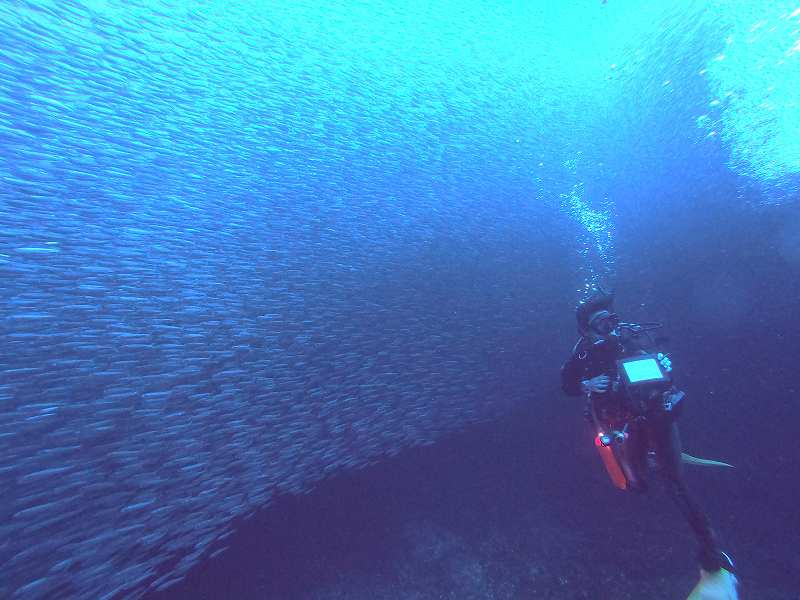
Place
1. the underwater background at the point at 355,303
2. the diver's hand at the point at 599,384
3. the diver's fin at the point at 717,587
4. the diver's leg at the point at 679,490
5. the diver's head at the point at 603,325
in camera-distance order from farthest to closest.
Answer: the underwater background at the point at 355,303 → the diver's head at the point at 603,325 → the diver's hand at the point at 599,384 → the diver's leg at the point at 679,490 → the diver's fin at the point at 717,587

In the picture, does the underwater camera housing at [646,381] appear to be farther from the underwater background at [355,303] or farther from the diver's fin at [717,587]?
the underwater background at [355,303]

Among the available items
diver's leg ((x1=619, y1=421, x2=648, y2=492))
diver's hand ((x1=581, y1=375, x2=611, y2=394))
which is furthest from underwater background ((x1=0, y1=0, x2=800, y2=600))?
diver's hand ((x1=581, y1=375, x2=611, y2=394))

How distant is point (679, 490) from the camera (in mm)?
3289

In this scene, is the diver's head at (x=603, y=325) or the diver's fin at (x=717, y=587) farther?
the diver's head at (x=603, y=325)

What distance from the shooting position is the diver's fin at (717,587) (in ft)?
9.53

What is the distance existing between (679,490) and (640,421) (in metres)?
0.58

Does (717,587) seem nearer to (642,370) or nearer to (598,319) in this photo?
(642,370)

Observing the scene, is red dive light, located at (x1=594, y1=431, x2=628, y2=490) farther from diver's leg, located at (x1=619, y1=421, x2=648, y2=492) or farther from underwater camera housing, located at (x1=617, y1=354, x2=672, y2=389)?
underwater camera housing, located at (x1=617, y1=354, x2=672, y2=389)

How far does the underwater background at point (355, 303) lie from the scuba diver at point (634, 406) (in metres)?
3.11

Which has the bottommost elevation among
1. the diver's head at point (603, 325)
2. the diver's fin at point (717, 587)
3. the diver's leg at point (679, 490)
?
the diver's fin at point (717, 587)

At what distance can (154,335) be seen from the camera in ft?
20.2

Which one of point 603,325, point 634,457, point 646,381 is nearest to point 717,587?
point 634,457

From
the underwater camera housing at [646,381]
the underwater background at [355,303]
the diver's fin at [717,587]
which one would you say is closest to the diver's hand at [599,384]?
the underwater camera housing at [646,381]

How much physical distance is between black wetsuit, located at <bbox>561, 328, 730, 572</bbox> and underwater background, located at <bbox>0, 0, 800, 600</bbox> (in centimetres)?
314
